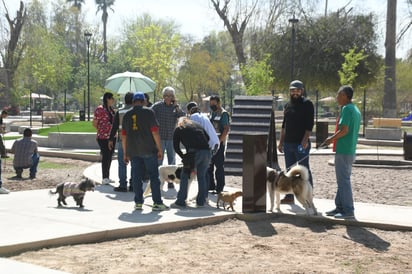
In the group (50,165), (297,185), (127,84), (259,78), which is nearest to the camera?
(297,185)

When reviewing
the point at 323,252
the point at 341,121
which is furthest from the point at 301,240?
the point at 341,121

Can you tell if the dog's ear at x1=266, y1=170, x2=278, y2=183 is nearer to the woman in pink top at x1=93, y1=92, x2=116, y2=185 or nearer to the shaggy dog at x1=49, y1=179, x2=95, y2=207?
the shaggy dog at x1=49, y1=179, x2=95, y2=207

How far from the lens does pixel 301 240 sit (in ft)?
24.7

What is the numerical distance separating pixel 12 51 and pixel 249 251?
5365cm

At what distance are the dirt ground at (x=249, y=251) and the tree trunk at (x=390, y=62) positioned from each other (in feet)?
103

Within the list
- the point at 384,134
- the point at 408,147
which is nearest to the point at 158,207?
the point at 408,147

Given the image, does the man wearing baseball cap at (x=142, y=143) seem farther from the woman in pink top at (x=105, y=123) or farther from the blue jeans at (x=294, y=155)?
the woman in pink top at (x=105, y=123)

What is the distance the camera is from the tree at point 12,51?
54.3 m

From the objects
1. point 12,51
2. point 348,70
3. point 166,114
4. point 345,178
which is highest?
point 12,51

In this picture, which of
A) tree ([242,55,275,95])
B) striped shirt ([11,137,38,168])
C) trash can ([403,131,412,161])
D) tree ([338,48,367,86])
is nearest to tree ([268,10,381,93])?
tree ([242,55,275,95])

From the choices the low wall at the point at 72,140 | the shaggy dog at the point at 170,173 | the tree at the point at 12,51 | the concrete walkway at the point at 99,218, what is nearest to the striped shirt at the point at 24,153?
the concrete walkway at the point at 99,218

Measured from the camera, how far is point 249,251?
6.91 metres

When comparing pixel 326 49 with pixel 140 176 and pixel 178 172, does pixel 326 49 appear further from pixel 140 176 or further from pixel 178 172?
pixel 140 176

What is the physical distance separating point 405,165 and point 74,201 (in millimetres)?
10144
